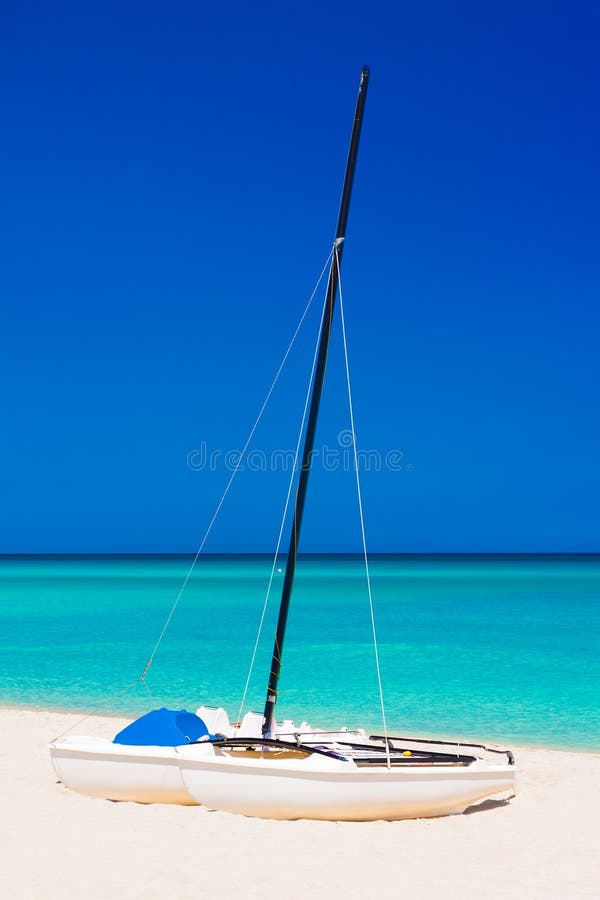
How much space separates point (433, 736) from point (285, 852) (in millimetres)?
8992

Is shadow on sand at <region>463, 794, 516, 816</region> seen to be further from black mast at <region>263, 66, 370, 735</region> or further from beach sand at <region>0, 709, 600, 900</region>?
black mast at <region>263, 66, 370, 735</region>

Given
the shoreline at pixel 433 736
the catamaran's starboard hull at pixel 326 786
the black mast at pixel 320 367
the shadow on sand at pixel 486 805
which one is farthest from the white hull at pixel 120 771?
the shoreline at pixel 433 736

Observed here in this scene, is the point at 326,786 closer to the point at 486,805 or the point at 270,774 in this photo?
the point at 270,774

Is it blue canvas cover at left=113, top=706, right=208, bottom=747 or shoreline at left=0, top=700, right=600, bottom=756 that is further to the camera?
shoreline at left=0, top=700, right=600, bottom=756

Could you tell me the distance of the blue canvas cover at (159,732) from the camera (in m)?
11.4

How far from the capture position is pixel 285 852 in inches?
383

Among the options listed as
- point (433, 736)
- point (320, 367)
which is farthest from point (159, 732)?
point (433, 736)

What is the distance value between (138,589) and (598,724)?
2724 inches

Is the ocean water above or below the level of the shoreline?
above

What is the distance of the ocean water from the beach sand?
25.1 feet

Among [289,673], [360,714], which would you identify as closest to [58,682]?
[289,673]

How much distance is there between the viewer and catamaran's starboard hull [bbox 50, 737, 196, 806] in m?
11.2

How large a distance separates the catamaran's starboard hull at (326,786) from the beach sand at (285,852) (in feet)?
0.53

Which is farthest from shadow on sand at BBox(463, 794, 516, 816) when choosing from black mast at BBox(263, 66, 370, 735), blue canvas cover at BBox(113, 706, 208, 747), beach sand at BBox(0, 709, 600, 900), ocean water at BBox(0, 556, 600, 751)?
ocean water at BBox(0, 556, 600, 751)
